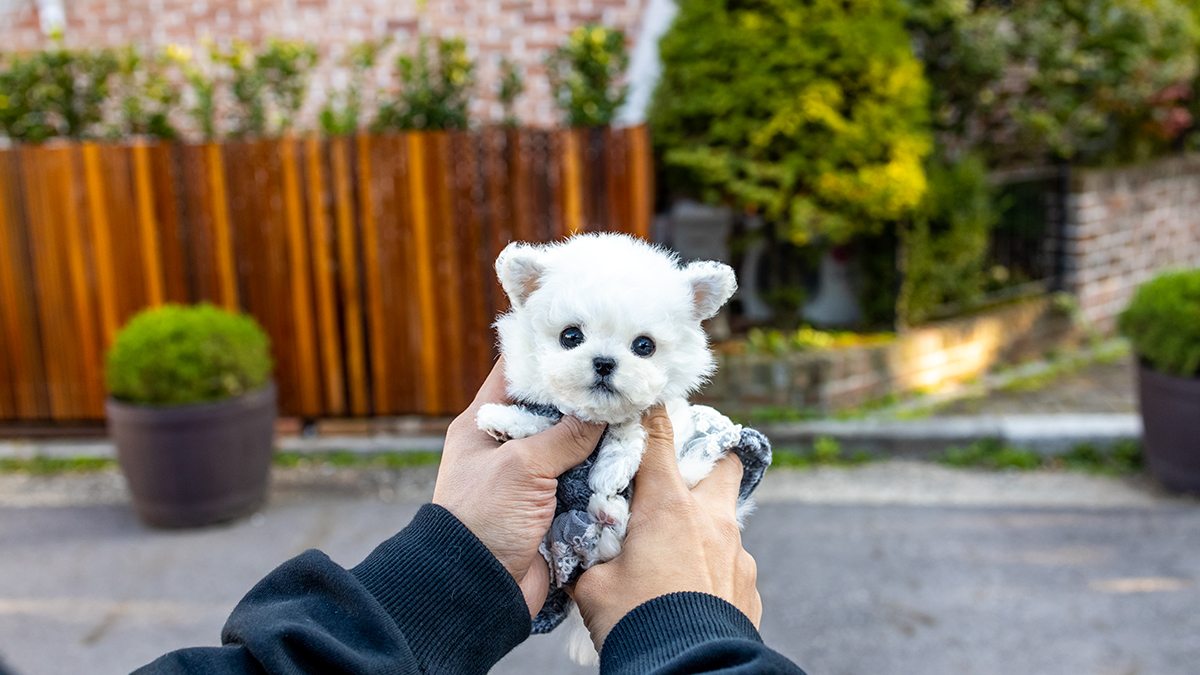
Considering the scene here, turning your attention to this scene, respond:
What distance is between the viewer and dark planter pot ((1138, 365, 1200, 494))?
5371 millimetres

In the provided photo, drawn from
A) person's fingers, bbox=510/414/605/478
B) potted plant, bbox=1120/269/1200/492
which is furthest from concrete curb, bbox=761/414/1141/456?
person's fingers, bbox=510/414/605/478

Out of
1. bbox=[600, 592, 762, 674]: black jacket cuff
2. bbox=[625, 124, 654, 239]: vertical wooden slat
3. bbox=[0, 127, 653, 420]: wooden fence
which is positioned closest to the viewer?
bbox=[600, 592, 762, 674]: black jacket cuff

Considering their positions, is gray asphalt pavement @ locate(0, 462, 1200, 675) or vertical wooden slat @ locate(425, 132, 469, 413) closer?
gray asphalt pavement @ locate(0, 462, 1200, 675)

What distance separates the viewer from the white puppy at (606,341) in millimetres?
1653

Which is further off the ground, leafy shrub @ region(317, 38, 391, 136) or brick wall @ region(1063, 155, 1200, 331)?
leafy shrub @ region(317, 38, 391, 136)

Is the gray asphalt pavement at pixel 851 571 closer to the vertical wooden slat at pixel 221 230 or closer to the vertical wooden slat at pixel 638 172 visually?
the vertical wooden slat at pixel 221 230

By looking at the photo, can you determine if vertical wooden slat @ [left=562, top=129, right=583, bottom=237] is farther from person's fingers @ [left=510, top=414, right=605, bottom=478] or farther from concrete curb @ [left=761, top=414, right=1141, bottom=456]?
person's fingers @ [left=510, top=414, right=605, bottom=478]

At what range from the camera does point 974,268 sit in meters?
8.05

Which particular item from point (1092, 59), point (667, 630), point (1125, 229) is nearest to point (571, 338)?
point (667, 630)

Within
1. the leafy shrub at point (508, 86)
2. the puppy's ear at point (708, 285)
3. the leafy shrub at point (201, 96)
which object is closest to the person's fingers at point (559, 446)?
the puppy's ear at point (708, 285)

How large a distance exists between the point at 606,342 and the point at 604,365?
51 mm

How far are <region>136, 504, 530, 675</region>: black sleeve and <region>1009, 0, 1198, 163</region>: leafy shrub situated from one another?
25.2 ft

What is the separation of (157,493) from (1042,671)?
16.5ft

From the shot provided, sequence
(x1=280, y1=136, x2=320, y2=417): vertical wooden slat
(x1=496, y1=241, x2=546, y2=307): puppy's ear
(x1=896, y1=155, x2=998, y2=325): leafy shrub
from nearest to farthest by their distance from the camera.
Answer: (x1=496, y1=241, x2=546, y2=307): puppy's ear < (x1=280, y1=136, x2=320, y2=417): vertical wooden slat < (x1=896, y1=155, x2=998, y2=325): leafy shrub
